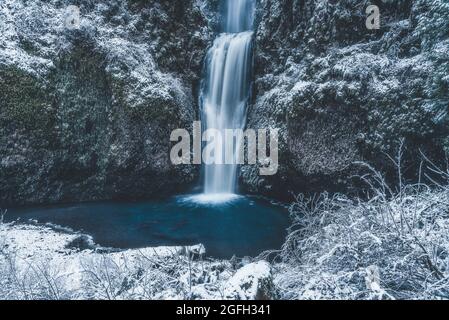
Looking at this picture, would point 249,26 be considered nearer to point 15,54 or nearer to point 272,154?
point 272,154

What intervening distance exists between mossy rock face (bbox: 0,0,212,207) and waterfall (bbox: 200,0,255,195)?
0.75 meters

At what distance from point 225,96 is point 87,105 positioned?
14.0 ft

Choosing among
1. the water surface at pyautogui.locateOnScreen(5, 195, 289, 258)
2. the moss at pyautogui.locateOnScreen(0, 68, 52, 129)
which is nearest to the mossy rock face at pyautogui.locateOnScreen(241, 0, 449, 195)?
the water surface at pyautogui.locateOnScreen(5, 195, 289, 258)

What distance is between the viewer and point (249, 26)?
12914 mm

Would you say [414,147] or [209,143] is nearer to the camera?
[414,147]

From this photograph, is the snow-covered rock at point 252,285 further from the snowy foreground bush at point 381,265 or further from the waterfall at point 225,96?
the waterfall at point 225,96

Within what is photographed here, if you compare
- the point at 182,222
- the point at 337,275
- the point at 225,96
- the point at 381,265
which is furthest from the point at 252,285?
the point at 225,96

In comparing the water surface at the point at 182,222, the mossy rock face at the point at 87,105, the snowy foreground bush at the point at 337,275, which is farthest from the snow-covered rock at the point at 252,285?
the mossy rock face at the point at 87,105

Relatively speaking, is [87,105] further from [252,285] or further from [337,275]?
[337,275]

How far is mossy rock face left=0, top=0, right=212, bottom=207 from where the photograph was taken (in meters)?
9.43

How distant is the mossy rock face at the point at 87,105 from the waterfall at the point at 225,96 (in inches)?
29.4

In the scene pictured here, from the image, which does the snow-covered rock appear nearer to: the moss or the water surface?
the water surface
